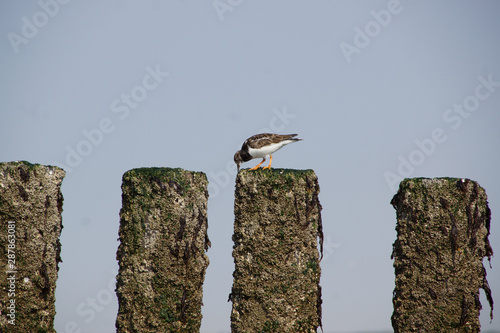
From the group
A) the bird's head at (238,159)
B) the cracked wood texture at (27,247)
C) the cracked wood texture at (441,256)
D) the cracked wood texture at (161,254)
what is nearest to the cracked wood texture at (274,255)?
the cracked wood texture at (161,254)

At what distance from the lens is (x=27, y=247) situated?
12.6m

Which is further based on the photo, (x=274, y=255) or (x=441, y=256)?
(x=441, y=256)

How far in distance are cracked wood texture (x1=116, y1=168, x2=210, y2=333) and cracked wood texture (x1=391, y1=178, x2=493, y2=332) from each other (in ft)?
13.3

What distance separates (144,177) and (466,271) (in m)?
6.52

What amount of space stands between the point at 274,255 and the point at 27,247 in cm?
493

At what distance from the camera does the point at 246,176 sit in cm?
1219

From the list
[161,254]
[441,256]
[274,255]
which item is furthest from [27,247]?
[441,256]

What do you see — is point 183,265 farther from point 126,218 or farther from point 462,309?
point 462,309

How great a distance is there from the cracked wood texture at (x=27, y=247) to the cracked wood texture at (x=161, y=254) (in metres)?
1.64

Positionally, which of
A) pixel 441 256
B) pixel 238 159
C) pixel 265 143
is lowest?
pixel 441 256

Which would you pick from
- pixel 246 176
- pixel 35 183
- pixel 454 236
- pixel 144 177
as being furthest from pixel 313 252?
pixel 35 183

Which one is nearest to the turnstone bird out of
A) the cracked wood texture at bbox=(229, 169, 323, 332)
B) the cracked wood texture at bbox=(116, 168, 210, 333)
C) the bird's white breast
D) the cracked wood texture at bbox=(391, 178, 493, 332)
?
the bird's white breast

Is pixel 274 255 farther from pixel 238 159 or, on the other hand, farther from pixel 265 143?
pixel 238 159

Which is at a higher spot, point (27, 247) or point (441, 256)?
point (27, 247)
